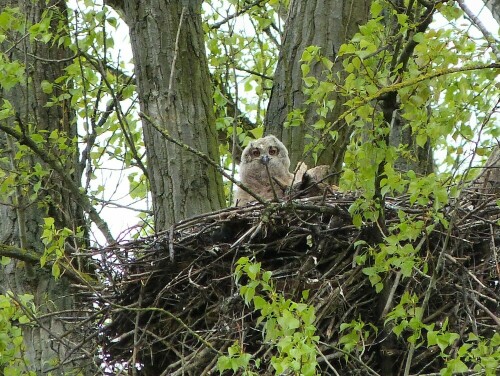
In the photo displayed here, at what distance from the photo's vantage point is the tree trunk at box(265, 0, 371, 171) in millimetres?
7363

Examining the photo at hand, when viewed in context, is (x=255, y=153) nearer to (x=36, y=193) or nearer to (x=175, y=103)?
(x=175, y=103)

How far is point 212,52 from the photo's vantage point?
8.70 m

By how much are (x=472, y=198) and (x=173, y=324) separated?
1.91 metres

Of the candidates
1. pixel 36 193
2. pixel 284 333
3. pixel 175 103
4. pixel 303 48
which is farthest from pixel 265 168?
pixel 284 333

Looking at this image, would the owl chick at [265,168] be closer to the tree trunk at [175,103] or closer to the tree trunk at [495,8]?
the tree trunk at [175,103]

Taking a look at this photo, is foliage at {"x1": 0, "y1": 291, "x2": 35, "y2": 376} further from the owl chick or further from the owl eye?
the owl eye

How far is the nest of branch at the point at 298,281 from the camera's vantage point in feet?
17.4

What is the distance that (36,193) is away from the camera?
6715mm

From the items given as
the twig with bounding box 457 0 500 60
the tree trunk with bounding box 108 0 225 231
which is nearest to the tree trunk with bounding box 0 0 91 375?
the tree trunk with bounding box 108 0 225 231

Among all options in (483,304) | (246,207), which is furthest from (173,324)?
(483,304)

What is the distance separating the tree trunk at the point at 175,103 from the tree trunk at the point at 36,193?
694 mm

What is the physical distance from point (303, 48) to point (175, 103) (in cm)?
131

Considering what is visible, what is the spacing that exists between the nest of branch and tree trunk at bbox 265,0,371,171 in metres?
1.83

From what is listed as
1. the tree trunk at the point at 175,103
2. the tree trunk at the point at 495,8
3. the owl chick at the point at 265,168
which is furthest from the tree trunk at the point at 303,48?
the tree trunk at the point at 495,8
